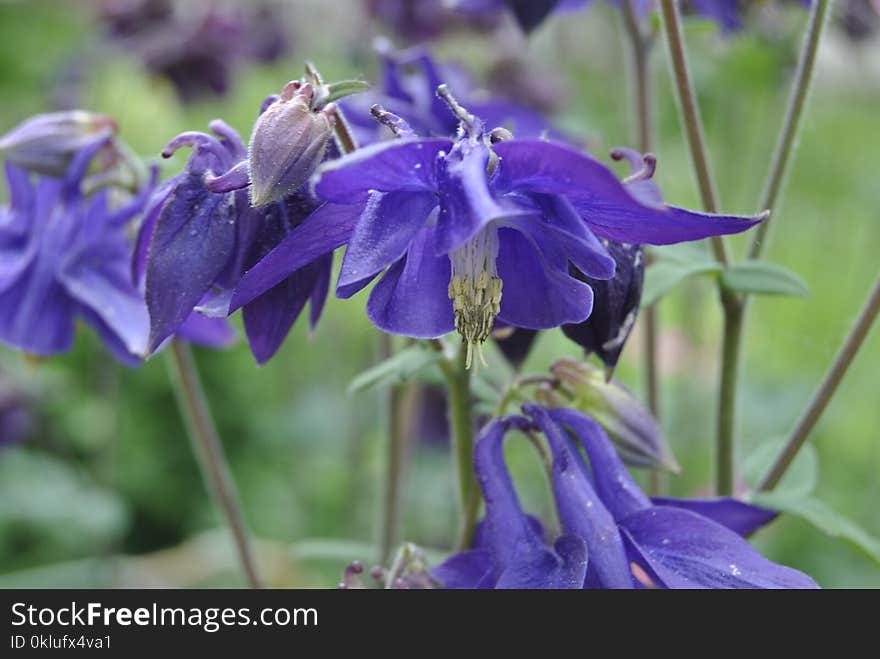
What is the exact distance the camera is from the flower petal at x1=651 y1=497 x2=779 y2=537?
105 centimetres

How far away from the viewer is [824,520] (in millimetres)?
1127

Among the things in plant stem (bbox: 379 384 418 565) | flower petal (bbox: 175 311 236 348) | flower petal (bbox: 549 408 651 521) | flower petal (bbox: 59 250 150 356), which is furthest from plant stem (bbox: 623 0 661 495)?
flower petal (bbox: 59 250 150 356)

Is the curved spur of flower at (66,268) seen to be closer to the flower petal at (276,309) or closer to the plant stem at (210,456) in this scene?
the plant stem at (210,456)

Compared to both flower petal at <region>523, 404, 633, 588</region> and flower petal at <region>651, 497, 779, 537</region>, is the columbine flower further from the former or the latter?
flower petal at <region>651, 497, 779, 537</region>

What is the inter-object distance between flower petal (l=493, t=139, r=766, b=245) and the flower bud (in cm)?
17

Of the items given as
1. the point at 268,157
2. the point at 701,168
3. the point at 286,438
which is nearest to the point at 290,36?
the point at 286,438

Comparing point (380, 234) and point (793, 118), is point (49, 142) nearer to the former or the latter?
point (380, 234)

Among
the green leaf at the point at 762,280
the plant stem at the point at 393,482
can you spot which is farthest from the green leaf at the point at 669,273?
the plant stem at the point at 393,482

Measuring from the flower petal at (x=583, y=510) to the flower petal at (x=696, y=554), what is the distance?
24 mm

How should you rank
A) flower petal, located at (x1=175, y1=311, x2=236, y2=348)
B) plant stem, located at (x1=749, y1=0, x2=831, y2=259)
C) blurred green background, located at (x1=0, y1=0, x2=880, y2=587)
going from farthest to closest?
blurred green background, located at (x1=0, y1=0, x2=880, y2=587) → flower petal, located at (x1=175, y1=311, x2=236, y2=348) → plant stem, located at (x1=749, y1=0, x2=831, y2=259)

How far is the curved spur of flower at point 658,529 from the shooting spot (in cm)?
93

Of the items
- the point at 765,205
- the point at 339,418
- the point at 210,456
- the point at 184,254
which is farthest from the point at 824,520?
the point at 339,418

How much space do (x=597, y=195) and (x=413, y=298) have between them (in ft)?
0.57

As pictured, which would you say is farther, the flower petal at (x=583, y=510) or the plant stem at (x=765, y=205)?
the plant stem at (x=765, y=205)
